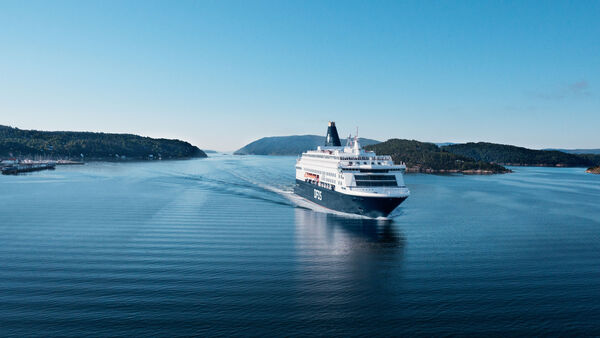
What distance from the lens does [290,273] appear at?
20.5 m

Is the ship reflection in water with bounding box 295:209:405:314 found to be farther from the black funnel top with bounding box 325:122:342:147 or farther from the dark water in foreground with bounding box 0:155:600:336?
the black funnel top with bounding box 325:122:342:147

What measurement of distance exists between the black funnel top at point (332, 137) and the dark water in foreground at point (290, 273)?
19.0 m

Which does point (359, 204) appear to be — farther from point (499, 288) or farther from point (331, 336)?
point (331, 336)

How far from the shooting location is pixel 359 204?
35875mm

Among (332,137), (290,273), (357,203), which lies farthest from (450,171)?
(290,273)

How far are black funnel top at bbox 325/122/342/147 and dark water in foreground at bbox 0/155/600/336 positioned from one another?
19.0 meters

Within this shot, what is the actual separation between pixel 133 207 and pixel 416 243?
34209mm

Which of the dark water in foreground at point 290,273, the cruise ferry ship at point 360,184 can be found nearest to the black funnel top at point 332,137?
the cruise ferry ship at point 360,184

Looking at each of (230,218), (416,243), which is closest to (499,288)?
(416,243)

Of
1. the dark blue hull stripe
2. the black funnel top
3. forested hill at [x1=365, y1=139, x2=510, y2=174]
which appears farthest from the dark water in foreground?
forested hill at [x1=365, y1=139, x2=510, y2=174]

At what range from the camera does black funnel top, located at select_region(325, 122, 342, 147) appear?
56.2 meters

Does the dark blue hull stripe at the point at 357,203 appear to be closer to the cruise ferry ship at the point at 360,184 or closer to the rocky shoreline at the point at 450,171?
the cruise ferry ship at the point at 360,184

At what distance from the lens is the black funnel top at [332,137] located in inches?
2212

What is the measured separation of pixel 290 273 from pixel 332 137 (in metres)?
38.0
